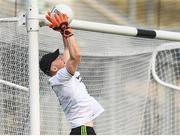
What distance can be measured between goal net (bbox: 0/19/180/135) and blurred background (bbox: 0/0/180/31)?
0.20 meters

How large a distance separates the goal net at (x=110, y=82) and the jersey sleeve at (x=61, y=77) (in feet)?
2.01

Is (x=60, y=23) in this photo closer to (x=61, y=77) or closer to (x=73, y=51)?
(x=73, y=51)

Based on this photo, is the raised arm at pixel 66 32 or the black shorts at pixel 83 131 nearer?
the raised arm at pixel 66 32

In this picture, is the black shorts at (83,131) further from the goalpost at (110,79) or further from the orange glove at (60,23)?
the orange glove at (60,23)

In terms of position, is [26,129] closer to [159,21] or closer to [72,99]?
[72,99]

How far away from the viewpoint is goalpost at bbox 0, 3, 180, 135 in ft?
15.4

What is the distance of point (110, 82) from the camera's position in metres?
5.57

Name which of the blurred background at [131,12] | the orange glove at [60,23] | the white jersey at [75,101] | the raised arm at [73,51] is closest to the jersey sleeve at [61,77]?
the white jersey at [75,101]

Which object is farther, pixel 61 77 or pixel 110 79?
pixel 110 79

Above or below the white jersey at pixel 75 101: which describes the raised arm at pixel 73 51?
above

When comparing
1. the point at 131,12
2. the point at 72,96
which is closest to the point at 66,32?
the point at 72,96

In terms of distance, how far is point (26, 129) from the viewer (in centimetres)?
472

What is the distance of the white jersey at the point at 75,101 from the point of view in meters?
4.08

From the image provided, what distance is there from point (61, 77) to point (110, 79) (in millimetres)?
1645
